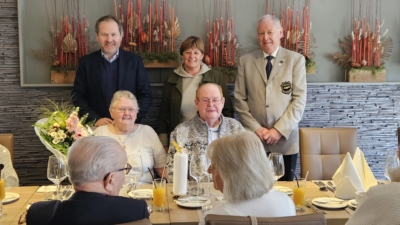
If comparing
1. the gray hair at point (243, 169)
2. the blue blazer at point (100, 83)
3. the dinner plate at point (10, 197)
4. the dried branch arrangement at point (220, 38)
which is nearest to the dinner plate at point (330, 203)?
the gray hair at point (243, 169)

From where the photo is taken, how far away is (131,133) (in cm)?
334

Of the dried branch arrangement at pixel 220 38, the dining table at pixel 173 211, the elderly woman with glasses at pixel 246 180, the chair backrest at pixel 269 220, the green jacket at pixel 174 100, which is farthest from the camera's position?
the dried branch arrangement at pixel 220 38

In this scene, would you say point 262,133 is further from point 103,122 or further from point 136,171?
point 136,171

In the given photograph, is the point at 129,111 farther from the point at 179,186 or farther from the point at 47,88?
the point at 47,88

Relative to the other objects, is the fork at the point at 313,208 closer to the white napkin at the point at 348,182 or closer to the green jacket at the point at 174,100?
the white napkin at the point at 348,182

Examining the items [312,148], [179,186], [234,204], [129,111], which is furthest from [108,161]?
[312,148]

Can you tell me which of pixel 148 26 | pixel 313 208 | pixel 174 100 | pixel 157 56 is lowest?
pixel 313 208

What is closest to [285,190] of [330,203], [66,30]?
[330,203]

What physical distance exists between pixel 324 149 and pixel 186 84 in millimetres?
1137

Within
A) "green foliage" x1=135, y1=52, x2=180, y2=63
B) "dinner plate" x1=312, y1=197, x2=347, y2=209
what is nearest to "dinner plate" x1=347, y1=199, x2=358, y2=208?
"dinner plate" x1=312, y1=197, x2=347, y2=209

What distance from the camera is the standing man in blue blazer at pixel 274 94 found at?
12.5ft

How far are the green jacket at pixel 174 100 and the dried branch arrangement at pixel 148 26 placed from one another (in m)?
0.33

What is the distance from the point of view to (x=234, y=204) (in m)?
1.86

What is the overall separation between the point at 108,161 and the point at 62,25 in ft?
8.81
